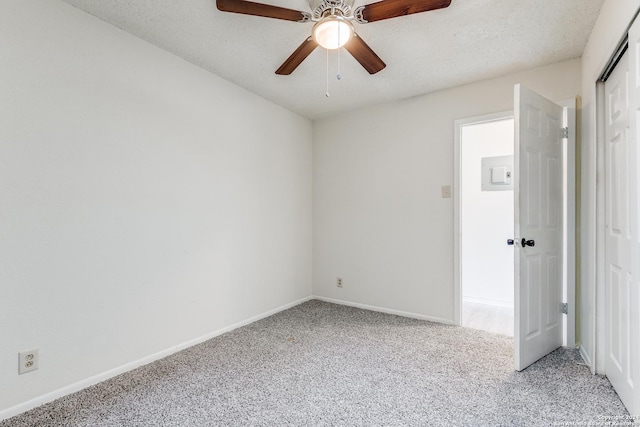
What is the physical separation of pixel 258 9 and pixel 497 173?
3362mm

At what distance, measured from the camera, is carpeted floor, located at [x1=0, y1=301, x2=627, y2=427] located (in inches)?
64.2

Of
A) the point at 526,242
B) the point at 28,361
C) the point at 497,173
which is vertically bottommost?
the point at 28,361

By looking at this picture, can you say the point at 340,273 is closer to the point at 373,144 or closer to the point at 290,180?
the point at 290,180

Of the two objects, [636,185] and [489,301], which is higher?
[636,185]

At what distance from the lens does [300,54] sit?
1.93 meters

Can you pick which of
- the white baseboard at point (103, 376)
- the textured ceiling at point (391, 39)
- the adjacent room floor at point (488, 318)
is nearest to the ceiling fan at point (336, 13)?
the textured ceiling at point (391, 39)

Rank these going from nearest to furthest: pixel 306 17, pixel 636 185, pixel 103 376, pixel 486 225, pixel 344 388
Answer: pixel 636 185, pixel 306 17, pixel 344 388, pixel 103 376, pixel 486 225

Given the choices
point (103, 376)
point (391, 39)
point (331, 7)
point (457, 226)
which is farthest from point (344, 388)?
point (391, 39)

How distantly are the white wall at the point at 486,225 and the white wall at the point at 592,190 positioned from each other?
1394 millimetres

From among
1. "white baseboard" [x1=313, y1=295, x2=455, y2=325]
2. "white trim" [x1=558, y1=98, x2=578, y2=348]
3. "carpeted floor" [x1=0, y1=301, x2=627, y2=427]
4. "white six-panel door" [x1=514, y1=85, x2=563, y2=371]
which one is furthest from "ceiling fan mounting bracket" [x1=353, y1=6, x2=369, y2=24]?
"white baseboard" [x1=313, y1=295, x2=455, y2=325]

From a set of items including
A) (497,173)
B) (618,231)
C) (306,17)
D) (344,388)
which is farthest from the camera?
(497,173)

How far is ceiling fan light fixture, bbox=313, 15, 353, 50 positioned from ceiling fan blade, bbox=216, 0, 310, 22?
0.28 ft

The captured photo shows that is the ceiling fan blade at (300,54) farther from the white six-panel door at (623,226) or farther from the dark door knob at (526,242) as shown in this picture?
the dark door knob at (526,242)

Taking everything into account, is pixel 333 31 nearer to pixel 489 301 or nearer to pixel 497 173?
pixel 497 173
